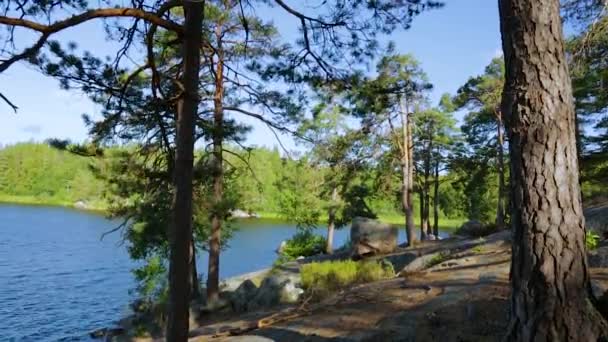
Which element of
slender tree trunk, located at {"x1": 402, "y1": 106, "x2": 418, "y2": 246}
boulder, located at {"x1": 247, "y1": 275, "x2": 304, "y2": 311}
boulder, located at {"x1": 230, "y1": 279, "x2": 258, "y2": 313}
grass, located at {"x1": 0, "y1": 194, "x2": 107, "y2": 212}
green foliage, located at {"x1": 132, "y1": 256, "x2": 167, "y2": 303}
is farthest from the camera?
grass, located at {"x1": 0, "y1": 194, "x2": 107, "y2": 212}

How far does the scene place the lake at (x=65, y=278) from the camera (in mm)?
14912

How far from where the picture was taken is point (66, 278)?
817 inches

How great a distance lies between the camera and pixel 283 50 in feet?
22.3

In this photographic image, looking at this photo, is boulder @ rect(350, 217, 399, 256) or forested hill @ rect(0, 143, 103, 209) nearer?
boulder @ rect(350, 217, 399, 256)

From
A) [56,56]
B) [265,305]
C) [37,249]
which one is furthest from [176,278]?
→ [37,249]

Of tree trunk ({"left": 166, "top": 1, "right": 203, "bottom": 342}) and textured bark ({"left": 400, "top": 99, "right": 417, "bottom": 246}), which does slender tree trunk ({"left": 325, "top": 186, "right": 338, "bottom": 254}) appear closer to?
textured bark ({"left": 400, "top": 99, "right": 417, "bottom": 246})

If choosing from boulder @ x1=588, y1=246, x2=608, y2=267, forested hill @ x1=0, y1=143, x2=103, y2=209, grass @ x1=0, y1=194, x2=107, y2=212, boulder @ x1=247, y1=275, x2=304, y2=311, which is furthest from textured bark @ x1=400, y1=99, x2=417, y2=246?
forested hill @ x1=0, y1=143, x2=103, y2=209

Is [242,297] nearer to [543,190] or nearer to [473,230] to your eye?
[473,230]

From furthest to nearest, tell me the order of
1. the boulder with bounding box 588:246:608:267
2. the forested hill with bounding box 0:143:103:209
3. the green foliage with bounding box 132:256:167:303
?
the forested hill with bounding box 0:143:103:209, the green foliage with bounding box 132:256:167:303, the boulder with bounding box 588:246:608:267

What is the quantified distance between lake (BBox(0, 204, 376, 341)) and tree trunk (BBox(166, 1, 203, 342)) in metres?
8.79

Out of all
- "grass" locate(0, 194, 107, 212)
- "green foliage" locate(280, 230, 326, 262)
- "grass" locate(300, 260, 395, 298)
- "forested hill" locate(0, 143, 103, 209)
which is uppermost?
"forested hill" locate(0, 143, 103, 209)

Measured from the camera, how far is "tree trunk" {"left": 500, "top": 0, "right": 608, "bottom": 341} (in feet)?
8.60

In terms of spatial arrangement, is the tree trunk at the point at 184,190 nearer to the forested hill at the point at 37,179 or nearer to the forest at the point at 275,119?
the forest at the point at 275,119

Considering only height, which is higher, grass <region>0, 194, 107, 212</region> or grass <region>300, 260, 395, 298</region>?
grass <region>0, 194, 107, 212</region>
